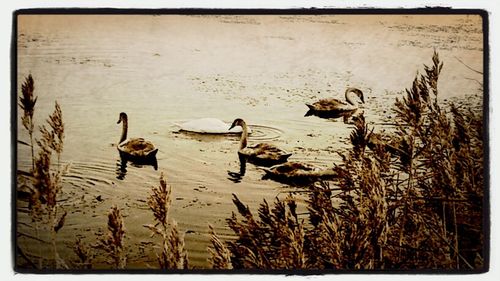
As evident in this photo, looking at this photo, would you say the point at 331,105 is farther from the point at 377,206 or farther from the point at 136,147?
the point at 136,147

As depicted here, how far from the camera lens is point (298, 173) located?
1825 mm

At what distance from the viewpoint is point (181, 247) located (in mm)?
1825

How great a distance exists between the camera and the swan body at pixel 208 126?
182cm

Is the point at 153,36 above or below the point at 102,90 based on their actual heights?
above

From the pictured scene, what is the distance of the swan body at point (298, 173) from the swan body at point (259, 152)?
2 cm

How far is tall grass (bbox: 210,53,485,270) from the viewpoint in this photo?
1.82 meters

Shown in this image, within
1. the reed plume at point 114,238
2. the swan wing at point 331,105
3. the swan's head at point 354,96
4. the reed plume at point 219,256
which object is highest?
the swan's head at point 354,96

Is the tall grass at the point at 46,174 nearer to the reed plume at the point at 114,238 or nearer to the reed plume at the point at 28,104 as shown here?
the reed plume at the point at 28,104

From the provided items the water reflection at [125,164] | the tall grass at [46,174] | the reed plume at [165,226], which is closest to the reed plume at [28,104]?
the tall grass at [46,174]

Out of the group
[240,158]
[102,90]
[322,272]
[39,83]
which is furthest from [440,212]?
[39,83]

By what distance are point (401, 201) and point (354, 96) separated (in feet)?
1.04

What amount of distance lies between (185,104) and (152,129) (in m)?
0.11
